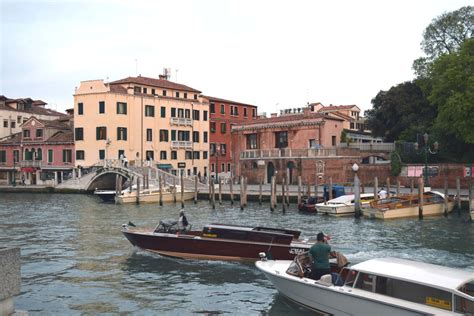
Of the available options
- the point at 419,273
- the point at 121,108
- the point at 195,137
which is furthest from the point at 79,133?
the point at 419,273

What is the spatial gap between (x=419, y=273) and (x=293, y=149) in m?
33.5

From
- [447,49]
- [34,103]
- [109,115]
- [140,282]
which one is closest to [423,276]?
[140,282]

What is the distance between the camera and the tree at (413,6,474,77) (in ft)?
128

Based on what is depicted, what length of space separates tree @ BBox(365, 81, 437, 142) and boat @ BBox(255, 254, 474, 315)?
105ft

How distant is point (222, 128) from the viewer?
5947 cm

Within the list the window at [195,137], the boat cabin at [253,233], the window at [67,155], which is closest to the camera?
the boat cabin at [253,233]

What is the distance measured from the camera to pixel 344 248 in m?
17.8

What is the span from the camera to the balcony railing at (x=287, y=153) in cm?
4069

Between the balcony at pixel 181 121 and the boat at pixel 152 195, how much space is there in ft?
44.4

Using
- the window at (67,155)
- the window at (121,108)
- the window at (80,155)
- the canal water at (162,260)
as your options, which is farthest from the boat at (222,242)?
the window at (67,155)

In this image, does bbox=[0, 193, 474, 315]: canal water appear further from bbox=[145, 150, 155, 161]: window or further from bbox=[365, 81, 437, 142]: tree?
bbox=[145, 150, 155, 161]: window

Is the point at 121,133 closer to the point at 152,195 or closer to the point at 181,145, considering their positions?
the point at 181,145

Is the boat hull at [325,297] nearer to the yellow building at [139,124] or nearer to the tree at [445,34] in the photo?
the tree at [445,34]

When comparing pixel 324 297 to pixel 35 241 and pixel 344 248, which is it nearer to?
pixel 344 248
